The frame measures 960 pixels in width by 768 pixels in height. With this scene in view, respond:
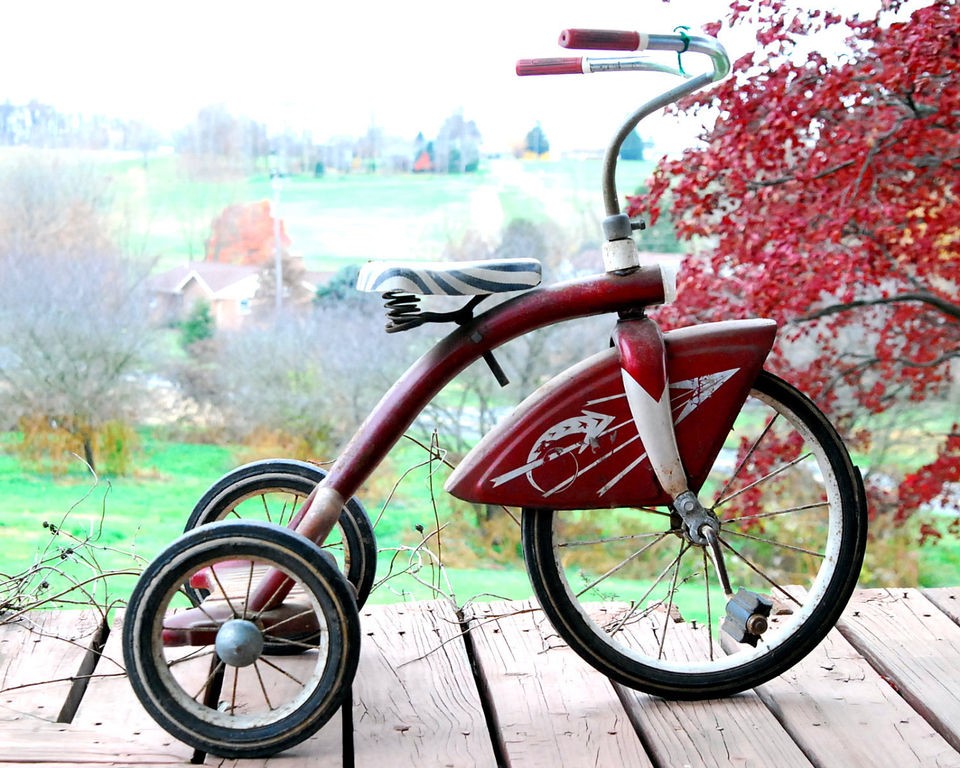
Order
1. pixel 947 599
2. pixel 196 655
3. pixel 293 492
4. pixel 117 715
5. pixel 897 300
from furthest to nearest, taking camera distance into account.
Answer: pixel 897 300 → pixel 947 599 → pixel 293 492 → pixel 196 655 → pixel 117 715

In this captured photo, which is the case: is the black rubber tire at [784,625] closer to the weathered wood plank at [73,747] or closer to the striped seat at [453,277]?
the striped seat at [453,277]

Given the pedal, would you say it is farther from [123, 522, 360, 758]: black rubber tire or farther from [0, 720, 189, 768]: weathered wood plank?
[0, 720, 189, 768]: weathered wood plank

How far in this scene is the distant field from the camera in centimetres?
426

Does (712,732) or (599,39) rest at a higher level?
(599,39)

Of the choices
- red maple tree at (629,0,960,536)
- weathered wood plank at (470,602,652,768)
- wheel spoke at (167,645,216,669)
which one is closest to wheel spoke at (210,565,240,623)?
wheel spoke at (167,645,216,669)

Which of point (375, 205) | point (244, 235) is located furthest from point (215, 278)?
point (375, 205)

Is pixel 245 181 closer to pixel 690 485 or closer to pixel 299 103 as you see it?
pixel 299 103

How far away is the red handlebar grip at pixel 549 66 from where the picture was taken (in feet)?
5.71

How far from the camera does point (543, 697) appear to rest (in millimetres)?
1895

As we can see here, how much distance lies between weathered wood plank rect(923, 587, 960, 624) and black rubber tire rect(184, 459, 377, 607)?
3.72 feet

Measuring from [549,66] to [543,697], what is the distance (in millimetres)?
1039

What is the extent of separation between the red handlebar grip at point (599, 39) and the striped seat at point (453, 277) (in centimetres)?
34

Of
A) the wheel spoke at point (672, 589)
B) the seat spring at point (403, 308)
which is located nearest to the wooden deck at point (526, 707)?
the wheel spoke at point (672, 589)

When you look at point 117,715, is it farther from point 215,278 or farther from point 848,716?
point 215,278
